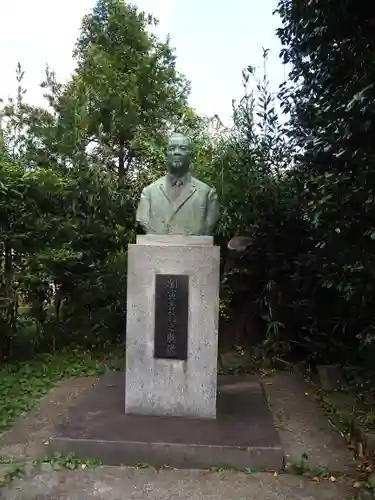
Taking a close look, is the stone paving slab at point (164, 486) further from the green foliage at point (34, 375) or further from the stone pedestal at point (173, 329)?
the green foliage at point (34, 375)

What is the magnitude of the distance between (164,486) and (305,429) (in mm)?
1312

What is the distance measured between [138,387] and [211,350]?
601mm

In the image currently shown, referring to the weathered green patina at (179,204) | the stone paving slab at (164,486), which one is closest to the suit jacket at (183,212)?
the weathered green patina at (179,204)

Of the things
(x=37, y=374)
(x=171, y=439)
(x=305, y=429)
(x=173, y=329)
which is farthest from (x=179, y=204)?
(x=37, y=374)

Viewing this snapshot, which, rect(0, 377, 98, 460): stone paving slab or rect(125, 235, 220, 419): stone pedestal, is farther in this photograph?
rect(125, 235, 220, 419): stone pedestal

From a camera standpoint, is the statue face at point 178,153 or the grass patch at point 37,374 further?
the grass patch at point 37,374

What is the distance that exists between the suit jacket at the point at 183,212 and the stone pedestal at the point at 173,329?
168 millimetres

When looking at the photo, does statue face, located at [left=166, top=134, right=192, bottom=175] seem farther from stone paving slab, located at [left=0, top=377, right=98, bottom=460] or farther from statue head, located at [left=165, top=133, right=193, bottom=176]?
stone paving slab, located at [left=0, top=377, right=98, bottom=460]

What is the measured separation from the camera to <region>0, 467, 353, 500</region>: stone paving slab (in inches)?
101

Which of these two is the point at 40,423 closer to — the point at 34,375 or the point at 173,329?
the point at 173,329

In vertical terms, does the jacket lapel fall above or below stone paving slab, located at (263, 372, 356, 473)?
above

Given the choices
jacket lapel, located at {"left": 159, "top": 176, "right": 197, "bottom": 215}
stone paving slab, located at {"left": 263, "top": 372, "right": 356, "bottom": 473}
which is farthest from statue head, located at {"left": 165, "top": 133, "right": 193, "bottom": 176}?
stone paving slab, located at {"left": 263, "top": 372, "right": 356, "bottom": 473}

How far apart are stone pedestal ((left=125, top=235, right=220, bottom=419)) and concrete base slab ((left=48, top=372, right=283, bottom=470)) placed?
0.43 feet

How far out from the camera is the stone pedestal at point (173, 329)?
343 cm
